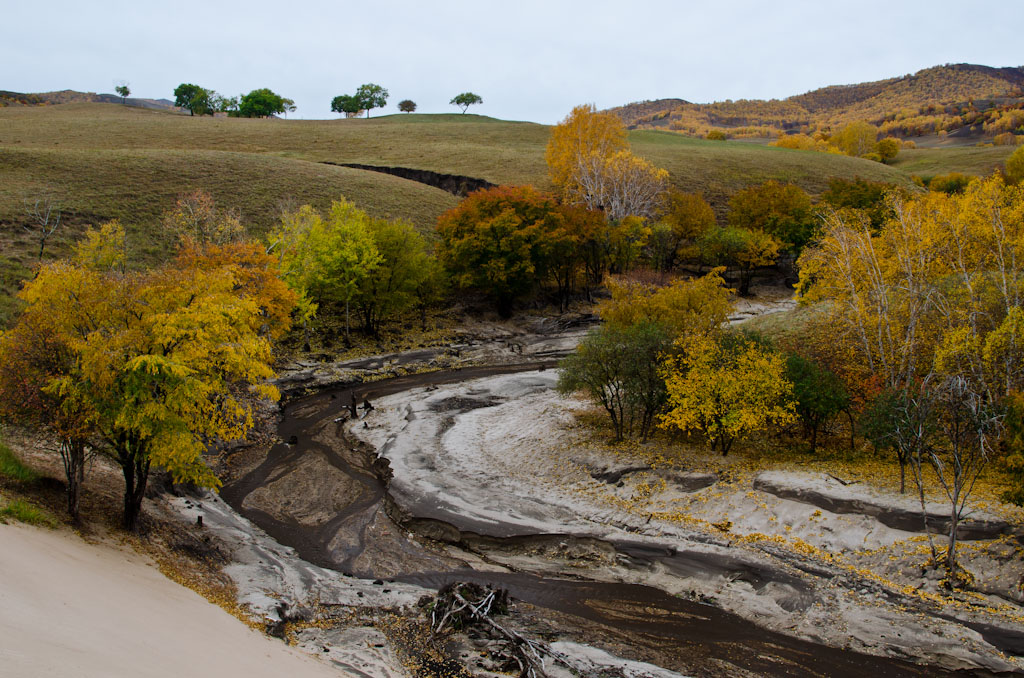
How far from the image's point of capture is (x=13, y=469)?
52.0 ft

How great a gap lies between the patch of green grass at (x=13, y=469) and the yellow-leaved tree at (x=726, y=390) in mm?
22539

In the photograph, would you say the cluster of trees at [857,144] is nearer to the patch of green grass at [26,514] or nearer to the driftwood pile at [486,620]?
the driftwood pile at [486,620]

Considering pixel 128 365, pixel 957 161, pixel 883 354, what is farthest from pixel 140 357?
pixel 957 161

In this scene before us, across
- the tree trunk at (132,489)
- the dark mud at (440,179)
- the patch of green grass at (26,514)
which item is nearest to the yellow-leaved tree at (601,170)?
the dark mud at (440,179)

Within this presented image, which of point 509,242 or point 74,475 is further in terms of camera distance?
point 509,242

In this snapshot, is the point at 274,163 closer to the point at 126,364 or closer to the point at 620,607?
the point at 126,364

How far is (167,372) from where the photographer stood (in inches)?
598

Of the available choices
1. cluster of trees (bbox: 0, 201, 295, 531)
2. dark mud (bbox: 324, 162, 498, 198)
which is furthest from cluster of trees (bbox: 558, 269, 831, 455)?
dark mud (bbox: 324, 162, 498, 198)

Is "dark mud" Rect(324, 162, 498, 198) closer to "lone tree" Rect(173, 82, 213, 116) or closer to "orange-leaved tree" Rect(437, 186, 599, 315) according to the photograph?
"orange-leaved tree" Rect(437, 186, 599, 315)

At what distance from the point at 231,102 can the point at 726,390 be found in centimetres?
17239

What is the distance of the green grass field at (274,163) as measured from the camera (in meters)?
57.0

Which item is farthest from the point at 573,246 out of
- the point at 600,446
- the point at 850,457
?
the point at 850,457

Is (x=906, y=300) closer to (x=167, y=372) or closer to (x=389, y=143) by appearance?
(x=167, y=372)

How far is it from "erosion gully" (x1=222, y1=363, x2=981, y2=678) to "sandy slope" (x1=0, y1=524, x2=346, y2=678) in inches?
257
